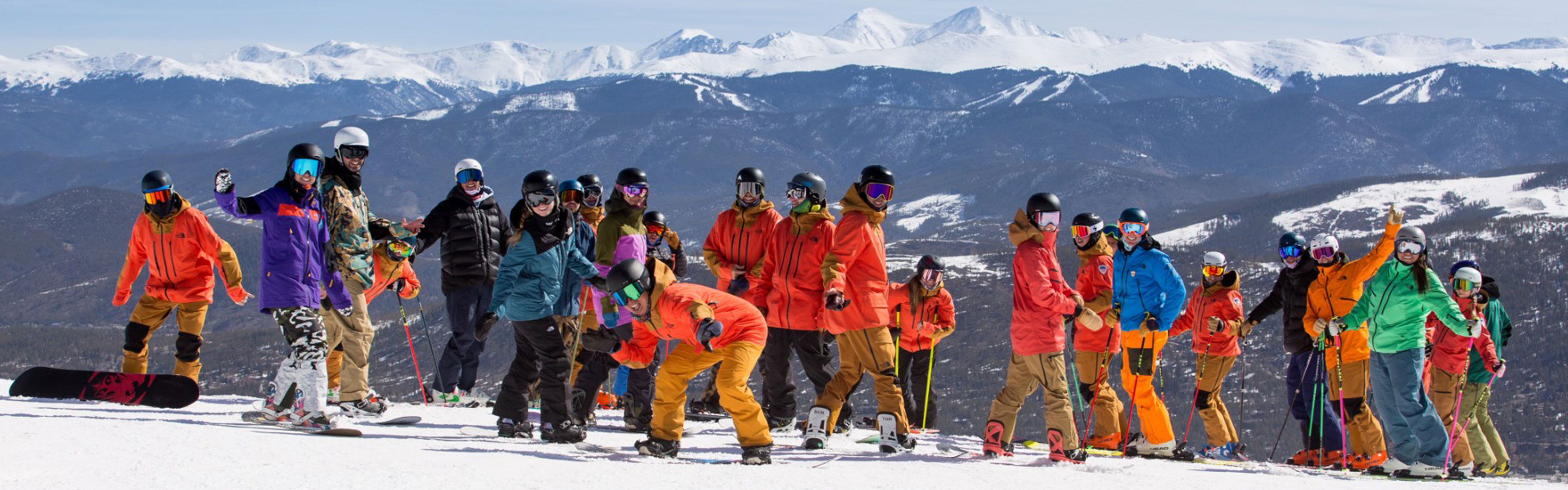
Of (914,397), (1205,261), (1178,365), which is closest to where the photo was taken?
(1205,261)

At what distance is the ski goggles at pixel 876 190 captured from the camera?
9859 millimetres

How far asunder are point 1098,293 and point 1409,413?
255 cm

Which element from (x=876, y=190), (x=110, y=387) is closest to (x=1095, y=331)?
(x=876, y=190)

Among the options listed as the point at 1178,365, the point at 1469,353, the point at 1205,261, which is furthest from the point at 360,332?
the point at 1178,365

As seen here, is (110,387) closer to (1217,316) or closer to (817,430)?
(817,430)

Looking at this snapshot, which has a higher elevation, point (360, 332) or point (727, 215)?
point (727, 215)

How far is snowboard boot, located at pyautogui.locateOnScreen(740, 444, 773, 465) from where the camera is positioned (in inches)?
332

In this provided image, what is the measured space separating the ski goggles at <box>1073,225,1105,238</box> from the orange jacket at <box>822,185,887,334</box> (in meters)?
1.68

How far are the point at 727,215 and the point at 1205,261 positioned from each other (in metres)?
5.26

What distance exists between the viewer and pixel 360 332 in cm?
1095

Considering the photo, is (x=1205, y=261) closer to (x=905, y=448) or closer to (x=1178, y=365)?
(x=905, y=448)

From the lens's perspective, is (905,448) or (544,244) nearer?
(544,244)

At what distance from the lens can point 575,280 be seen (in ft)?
32.1

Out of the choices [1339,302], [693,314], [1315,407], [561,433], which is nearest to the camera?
[693,314]
